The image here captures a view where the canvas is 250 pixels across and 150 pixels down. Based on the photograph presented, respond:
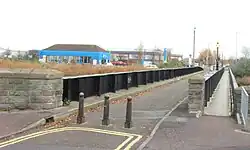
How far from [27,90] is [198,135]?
19.6 ft

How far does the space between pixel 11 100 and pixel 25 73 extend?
99cm

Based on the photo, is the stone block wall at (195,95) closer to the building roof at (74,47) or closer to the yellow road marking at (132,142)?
the yellow road marking at (132,142)

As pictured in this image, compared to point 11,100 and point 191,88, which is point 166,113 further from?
point 11,100

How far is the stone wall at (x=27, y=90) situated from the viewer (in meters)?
12.9

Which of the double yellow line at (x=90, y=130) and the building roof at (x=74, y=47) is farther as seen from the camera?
the building roof at (x=74, y=47)

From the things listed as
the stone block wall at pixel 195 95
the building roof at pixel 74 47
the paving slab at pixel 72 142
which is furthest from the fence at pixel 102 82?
the building roof at pixel 74 47

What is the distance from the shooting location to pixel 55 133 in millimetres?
9648

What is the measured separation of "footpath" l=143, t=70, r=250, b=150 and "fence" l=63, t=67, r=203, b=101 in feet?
13.4

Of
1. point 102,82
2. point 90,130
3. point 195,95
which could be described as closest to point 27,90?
point 90,130

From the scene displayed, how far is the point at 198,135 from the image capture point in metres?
10.1

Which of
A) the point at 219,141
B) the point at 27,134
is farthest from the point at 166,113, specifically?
the point at 27,134

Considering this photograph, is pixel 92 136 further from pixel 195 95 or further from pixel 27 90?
pixel 195 95

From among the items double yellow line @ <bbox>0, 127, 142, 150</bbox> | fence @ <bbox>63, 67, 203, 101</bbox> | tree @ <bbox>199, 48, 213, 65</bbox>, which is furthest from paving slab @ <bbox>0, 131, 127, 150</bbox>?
tree @ <bbox>199, 48, 213, 65</bbox>

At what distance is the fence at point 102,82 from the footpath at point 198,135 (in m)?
4.10
